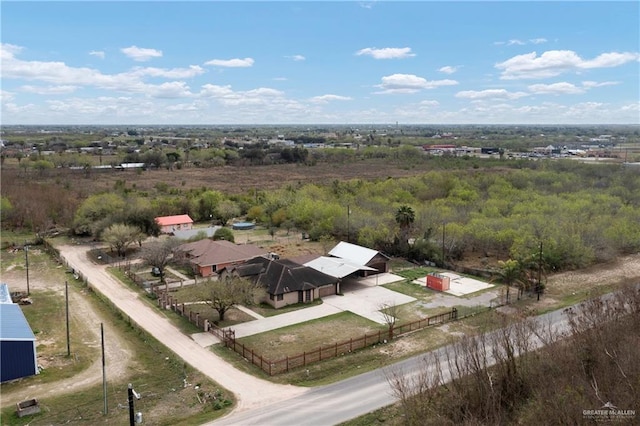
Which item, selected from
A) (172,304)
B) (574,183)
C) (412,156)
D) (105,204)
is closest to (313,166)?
(412,156)

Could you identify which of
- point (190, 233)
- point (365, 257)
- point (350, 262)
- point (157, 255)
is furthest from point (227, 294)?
point (190, 233)

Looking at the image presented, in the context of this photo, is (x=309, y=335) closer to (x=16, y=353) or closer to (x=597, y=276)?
(x=16, y=353)

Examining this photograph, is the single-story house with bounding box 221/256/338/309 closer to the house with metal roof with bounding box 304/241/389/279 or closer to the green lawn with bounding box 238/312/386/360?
the house with metal roof with bounding box 304/241/389/279

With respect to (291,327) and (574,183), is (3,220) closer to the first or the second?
(291,327)

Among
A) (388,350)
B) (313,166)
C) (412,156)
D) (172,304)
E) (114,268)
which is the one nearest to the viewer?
(388,350)

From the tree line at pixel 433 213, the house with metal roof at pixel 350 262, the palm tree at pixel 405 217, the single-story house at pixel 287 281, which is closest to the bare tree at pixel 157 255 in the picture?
the single-story house at pixel 287 281

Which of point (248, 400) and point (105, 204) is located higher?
point (105, 204)

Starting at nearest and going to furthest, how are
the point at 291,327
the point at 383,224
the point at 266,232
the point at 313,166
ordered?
the point at 291,327 → the point at 383,224 → the point at 266,232 → the point at 313,166
